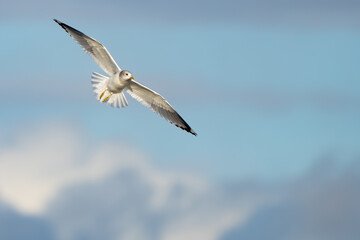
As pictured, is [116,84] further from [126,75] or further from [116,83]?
[126,75]

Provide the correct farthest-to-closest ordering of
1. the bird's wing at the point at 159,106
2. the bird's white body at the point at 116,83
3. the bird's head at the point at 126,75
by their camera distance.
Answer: the bird's wing at the point at 159,106 → the bird's white body at the point at 116,83 → the bird's head at the point at 126,75

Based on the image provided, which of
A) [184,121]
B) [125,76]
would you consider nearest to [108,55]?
[125,76]

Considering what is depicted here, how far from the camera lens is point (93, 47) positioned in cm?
3406

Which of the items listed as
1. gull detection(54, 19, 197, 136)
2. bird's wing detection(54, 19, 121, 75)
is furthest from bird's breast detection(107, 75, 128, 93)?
bird's wing detection(54, 19, 121, 75)

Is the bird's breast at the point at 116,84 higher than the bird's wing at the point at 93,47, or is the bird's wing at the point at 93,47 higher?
the bird's wing at the point at 93,47

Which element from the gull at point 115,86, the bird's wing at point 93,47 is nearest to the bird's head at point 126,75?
A: the gull at point 115,86

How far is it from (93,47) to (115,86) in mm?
1326

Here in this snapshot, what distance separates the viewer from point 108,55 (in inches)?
1339

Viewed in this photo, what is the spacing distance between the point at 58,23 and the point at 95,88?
2210 millimetres

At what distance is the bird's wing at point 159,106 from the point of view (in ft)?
114

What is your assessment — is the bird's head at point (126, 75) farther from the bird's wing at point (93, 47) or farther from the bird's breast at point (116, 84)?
the bird's wing at point (93, 47)

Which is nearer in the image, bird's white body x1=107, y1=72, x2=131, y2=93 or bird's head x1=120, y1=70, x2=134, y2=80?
bird's head x1=120, y1=70, x2=134, y2=80

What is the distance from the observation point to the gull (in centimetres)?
3394

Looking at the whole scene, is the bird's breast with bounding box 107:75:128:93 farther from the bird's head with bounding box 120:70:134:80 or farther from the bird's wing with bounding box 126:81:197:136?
the bird's wing with bounding box 126:81:197:136
